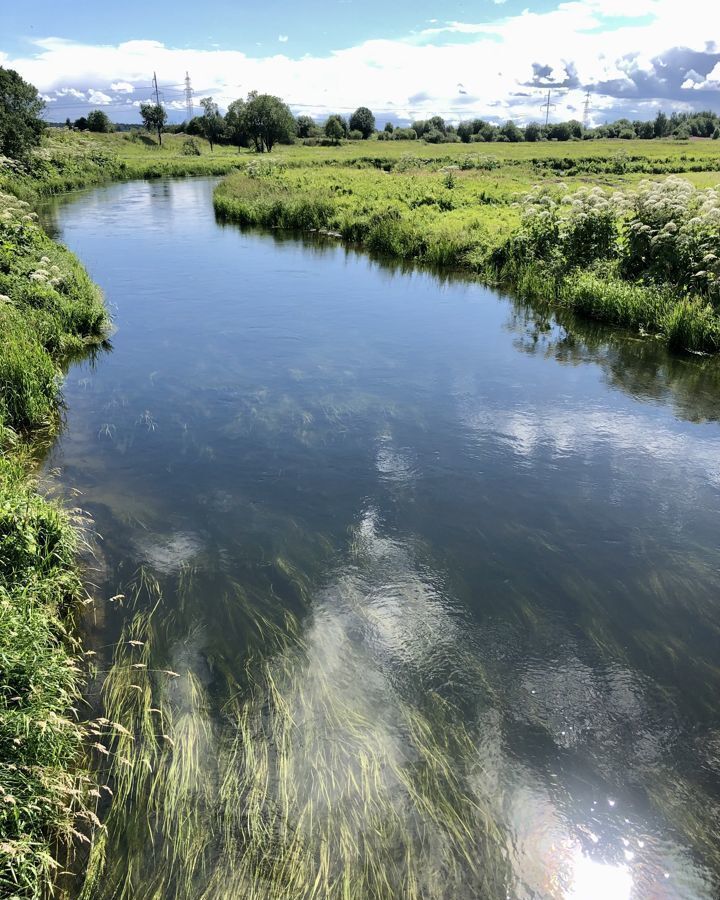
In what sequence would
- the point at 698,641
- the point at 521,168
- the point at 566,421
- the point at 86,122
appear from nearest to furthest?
the point at 698,641, the point at 566,421, the point at 521,168, the point at 86,122

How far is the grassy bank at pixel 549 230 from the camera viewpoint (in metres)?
18.1

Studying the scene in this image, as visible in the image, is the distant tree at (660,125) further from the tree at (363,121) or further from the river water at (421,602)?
the river water at (421,602)

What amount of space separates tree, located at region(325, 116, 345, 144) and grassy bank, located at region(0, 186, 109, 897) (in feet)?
463

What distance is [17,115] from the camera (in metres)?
52.1

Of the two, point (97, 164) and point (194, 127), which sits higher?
point (194, 127)

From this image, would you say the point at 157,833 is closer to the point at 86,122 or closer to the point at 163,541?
the point at 163,541

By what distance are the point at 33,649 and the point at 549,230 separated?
2323 cm

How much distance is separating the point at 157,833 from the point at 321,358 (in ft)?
44.0

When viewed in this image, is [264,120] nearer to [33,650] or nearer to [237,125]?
[237,125]

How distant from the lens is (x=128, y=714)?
6.39m

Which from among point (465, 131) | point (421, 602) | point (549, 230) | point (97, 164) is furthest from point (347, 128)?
point (421, 602)

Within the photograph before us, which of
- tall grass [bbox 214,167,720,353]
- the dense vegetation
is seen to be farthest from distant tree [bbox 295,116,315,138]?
the dense vegetation

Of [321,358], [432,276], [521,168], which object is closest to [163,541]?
[321,358]

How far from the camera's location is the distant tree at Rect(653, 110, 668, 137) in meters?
134
